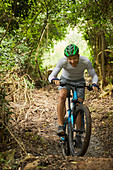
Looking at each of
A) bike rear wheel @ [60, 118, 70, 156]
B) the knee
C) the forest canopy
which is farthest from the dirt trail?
the forest canopy

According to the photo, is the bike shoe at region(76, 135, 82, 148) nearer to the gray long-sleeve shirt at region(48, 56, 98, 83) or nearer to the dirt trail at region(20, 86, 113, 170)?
the dirt trail at region(20, 86, 113, 170)

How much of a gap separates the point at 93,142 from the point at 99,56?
7.78 m

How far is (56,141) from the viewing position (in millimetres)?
5418

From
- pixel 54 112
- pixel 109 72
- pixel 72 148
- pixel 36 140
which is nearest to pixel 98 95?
pixel 109 72

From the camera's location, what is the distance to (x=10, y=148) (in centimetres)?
438

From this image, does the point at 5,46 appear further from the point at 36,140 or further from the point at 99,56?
the point at 99,56

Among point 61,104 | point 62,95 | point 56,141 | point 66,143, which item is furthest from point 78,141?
point 56,141

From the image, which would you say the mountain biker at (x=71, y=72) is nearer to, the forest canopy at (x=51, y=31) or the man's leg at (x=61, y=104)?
the man's leg at (x=61, y=104)

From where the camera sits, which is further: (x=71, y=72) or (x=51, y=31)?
(x=51, y=31)

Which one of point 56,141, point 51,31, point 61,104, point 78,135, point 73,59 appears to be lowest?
point 56,141

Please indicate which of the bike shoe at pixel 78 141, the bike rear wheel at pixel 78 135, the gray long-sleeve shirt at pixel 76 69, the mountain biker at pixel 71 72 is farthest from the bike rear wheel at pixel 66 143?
the gray long-sleeve shirt at pixel 76 69

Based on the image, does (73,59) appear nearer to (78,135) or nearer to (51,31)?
(78,135)

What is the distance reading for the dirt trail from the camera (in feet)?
9.29

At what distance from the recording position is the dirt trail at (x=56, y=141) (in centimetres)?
283
